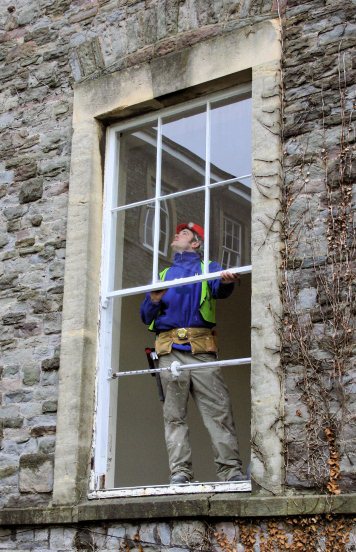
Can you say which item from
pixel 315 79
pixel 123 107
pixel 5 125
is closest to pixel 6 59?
pixel 5 125

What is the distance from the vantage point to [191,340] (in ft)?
23.5

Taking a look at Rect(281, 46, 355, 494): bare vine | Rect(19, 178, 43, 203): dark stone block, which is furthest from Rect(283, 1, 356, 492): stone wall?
Rect(19, 178, 43, 203): dark stone block

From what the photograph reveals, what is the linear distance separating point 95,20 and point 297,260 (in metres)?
2.87

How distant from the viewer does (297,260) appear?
6531 millimetres

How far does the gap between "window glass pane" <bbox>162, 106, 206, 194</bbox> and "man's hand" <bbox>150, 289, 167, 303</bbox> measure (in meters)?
0.97

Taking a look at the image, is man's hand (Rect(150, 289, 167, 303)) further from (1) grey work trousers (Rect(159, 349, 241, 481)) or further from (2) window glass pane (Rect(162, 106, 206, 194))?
(2) window glass pane (Rect(162, 106, 206, 194))

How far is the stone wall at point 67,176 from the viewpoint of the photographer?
629 cm

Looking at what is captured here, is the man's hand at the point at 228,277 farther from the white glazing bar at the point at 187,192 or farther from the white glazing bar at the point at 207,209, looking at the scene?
the white glazing bar at the point at 187,192

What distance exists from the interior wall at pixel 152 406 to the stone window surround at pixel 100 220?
4.79 ft

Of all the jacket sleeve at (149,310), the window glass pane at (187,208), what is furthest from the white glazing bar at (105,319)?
the window glass pane at (187,208)

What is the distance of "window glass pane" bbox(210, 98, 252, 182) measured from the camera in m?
7.41

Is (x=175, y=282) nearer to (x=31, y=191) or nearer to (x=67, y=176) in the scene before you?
(x=67, y=176)

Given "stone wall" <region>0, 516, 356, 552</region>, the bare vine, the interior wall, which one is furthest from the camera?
the interior wall

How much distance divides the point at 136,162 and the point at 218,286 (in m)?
1.45
